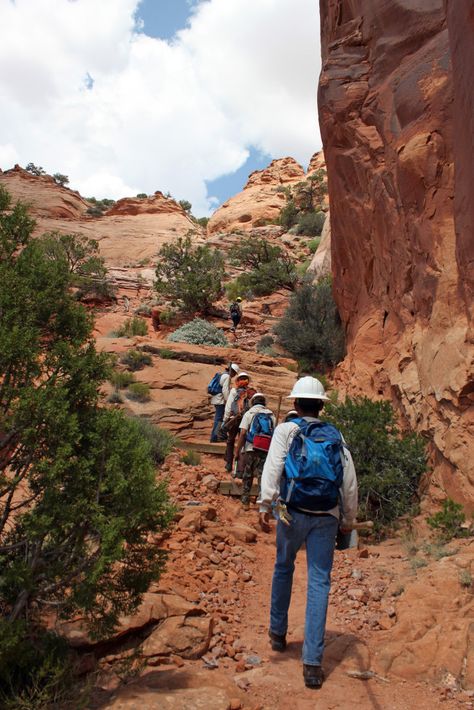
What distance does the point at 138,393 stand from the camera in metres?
11.2

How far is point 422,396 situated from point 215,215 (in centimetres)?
4404

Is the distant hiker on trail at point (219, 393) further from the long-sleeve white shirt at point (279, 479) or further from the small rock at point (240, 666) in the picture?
the small rock at point (240, 666)

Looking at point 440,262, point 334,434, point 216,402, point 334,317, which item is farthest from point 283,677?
point 334,317

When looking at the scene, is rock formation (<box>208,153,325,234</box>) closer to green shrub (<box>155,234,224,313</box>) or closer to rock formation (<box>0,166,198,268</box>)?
rock formation (<box>0,166,198,268</box>)

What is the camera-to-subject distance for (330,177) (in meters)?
12.7

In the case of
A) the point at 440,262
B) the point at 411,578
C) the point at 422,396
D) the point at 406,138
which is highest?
the point at 406,138

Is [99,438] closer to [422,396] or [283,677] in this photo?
[283,677]

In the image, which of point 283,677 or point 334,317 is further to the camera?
point 334,317

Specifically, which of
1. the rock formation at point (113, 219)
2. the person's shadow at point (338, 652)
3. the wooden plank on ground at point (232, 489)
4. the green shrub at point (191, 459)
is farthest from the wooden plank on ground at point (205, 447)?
the rock formation at point (113, 219)

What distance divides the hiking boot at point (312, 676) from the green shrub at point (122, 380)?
8553 millimetres

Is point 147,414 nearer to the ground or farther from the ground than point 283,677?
farther from the ground

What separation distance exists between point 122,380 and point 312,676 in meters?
8.81

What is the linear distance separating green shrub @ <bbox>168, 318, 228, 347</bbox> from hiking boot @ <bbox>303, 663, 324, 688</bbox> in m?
13.6

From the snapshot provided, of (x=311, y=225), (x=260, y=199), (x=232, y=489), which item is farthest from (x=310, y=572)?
(x=260, y=199)
